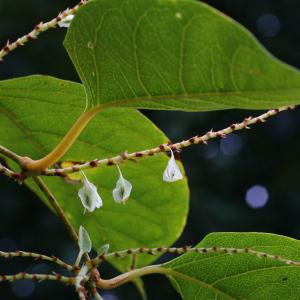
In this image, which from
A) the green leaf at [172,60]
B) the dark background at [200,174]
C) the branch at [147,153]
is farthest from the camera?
the dark background at [200,174]

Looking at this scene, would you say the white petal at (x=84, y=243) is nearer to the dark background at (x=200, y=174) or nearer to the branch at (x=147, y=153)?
the branch at (x=147, y=153)

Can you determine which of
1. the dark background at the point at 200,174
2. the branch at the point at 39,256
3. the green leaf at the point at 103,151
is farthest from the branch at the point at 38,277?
the dark background at the point at 200,174

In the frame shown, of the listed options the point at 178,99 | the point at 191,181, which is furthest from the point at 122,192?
the point at 191,181

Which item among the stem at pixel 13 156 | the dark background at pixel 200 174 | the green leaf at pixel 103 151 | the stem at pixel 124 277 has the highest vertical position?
the dark background at pixel 200 174

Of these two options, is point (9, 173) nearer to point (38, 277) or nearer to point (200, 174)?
point (38, 277)

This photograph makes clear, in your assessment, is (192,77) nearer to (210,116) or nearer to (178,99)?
(178,99)

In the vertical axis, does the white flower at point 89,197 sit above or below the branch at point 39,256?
above

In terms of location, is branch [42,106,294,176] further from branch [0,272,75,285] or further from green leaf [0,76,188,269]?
green leaf [0,76,188,269]
